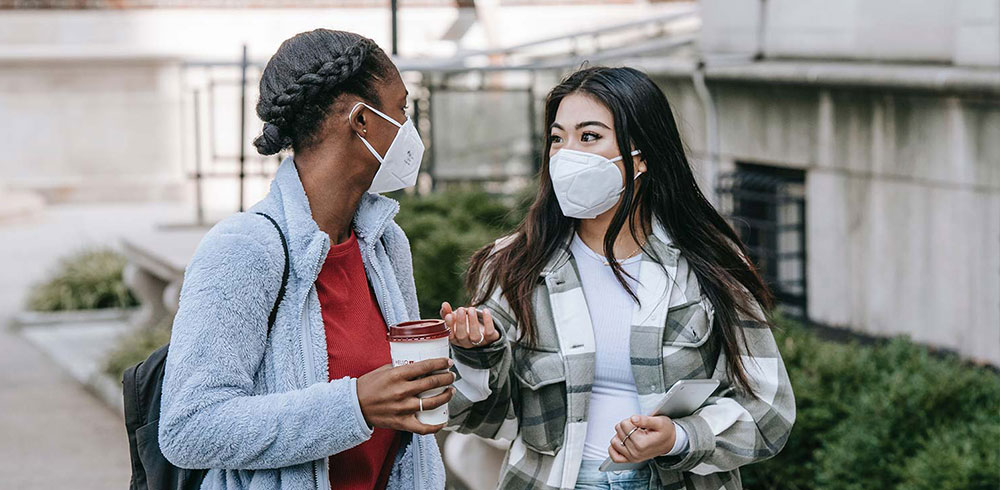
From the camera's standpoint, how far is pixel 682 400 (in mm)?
3168

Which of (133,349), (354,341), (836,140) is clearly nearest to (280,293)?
(354,341)

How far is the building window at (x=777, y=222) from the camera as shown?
321 inches

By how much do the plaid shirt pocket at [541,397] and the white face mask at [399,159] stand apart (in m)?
0.59

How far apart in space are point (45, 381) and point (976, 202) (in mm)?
6406

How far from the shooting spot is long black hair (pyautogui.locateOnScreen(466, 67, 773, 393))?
3311mm

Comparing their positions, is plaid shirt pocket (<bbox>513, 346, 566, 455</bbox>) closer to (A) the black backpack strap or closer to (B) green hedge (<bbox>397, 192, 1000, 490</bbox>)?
(A) the black backpack strap

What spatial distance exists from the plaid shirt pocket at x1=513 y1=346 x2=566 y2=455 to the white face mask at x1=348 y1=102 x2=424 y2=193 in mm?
591

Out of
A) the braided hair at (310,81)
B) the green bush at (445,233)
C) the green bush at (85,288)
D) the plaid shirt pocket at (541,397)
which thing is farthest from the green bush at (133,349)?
the braided hair at (310,81)

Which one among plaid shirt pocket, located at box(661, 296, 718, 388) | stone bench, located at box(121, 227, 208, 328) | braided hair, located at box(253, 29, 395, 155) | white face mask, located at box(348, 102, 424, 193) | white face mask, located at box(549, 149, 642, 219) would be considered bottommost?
stone bench, located at box(121, 227, 208, 328)

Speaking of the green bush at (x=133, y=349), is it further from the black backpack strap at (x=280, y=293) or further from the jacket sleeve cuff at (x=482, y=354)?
the black backpack strap at (x=280, y=293)

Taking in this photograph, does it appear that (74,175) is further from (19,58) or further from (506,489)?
(506,489)

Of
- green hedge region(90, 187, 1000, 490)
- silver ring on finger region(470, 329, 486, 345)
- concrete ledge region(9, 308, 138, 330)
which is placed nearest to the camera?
silver ring on finger region(470, 329, 486, 345)

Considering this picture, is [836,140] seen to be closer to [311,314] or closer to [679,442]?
[679,442]

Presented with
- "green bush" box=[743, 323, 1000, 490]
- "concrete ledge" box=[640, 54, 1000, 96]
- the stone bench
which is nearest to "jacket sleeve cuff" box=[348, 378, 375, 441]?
"green bush" box=[743, 323, 1000, 490]
